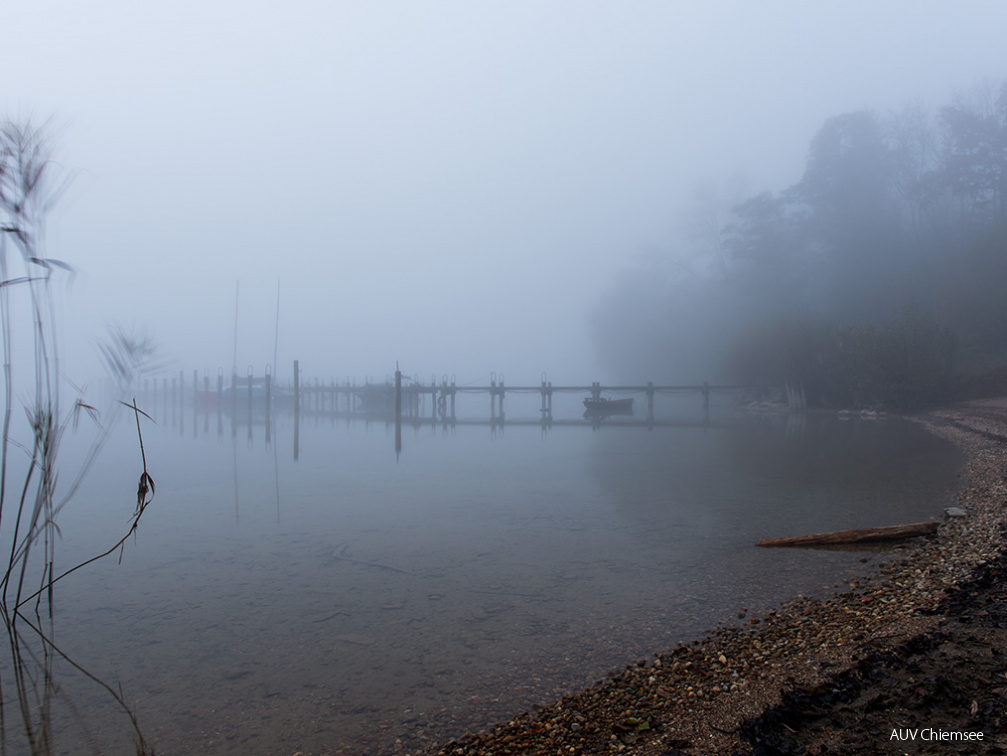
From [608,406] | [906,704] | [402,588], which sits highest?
[906,704]

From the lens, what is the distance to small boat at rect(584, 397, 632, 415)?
143ft

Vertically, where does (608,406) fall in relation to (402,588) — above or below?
above

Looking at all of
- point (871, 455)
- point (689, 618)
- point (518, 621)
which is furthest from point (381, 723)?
point (871, 455)

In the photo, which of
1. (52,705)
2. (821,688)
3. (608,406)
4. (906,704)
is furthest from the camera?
(608,406)

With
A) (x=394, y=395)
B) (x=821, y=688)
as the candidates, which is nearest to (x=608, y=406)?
(x=394, y=395)

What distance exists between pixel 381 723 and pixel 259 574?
133 inches

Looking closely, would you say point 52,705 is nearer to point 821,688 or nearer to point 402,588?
point 402,588

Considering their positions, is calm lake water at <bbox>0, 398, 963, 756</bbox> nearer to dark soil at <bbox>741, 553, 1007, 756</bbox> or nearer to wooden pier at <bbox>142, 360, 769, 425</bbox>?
dark soil at <bbox>741, 553, 1007, 756</bbox>

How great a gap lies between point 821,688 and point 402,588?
12.0 feet

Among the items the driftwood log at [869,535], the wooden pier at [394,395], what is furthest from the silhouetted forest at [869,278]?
the driftwood log at [869,535]

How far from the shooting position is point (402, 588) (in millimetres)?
5637

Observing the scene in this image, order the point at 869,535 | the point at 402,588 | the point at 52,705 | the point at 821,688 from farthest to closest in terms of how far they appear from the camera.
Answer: the point at 869,535 → the point at 402,588 → the point at 52,705 → the point at 821,688

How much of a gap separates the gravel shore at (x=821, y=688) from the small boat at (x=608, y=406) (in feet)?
128

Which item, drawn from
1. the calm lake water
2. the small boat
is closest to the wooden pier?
the small boat
